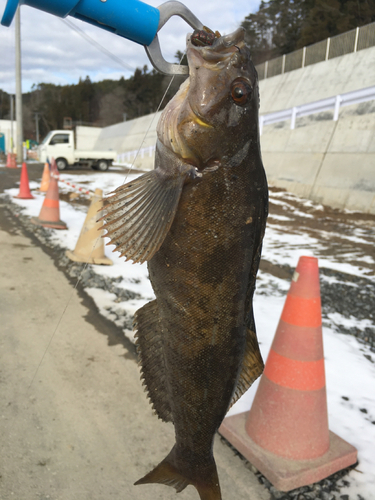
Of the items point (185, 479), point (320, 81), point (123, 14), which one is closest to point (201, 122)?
point (123, 14)

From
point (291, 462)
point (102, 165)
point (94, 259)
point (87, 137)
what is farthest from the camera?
point (87, 137)

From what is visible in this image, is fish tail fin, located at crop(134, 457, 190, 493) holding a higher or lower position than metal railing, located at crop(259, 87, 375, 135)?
lower

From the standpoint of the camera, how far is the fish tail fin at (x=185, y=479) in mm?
1616

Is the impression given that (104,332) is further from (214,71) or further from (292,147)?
(292,147)

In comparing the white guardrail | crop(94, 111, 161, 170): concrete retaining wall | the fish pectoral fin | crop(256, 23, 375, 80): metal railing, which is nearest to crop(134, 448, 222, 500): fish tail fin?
the fish pectoral fin

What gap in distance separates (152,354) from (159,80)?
58.1m

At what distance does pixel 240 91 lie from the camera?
4.14ft

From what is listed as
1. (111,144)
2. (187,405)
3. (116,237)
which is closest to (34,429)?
(187,405)

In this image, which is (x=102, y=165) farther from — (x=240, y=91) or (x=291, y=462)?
(x=240, y=91)

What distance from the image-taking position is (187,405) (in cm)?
154

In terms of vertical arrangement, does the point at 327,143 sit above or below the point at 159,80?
below

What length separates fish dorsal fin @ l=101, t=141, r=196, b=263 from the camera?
3.91 feet

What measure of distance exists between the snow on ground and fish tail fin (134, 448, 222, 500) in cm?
129

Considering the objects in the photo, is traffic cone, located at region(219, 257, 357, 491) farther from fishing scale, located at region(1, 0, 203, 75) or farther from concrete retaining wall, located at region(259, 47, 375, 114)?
concrete retaining wall, located at region(259, 47, 375, 114)
